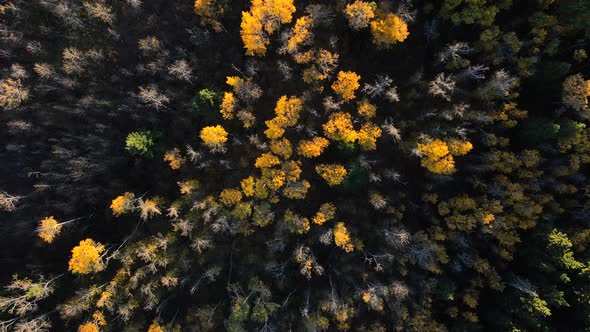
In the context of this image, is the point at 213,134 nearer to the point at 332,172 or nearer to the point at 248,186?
the point at 248,186

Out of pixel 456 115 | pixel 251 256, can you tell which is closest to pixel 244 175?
pixel 251 256

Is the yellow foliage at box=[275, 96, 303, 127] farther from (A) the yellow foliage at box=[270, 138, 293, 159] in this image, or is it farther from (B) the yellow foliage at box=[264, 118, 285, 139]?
(A) the yellow foliage at box=[270, 138, 293, 159]

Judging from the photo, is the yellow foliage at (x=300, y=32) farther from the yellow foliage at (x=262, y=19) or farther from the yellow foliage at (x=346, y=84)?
the yellow foliage at (x=346, y=84)

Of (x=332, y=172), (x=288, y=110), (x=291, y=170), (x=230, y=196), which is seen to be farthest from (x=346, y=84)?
(x=230, y=196)

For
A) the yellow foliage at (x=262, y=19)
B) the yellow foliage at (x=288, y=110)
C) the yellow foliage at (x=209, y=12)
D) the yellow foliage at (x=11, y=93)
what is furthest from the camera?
the yellow foliage at (x=11, y=93)

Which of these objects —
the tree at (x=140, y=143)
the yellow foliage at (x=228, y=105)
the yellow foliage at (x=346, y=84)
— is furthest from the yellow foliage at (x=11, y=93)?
the yellow foliage at (x=346, y=84)

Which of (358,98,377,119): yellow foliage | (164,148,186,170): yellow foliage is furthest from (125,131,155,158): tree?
(358,98,377,119): yellow foliage

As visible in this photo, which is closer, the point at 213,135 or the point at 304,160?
the point at 213,135
